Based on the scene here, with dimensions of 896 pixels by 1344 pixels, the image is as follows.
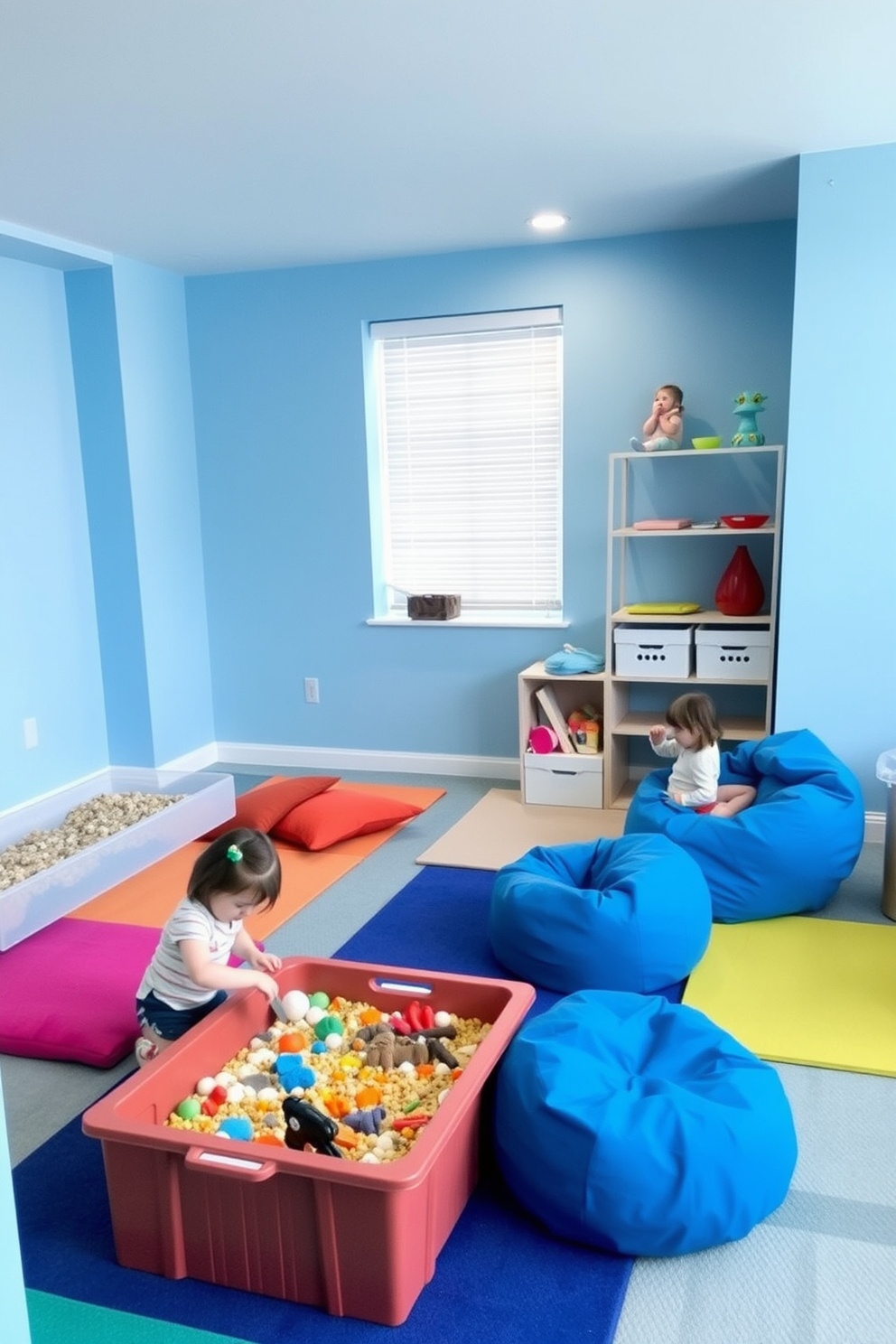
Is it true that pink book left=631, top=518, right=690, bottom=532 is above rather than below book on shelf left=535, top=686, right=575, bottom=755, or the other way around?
above

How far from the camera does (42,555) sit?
430 centimetres

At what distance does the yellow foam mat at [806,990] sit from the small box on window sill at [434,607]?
2.09 meters

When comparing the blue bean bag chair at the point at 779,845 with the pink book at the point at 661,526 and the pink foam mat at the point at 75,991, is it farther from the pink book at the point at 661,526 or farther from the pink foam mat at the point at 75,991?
the pink foam mat at the point at 75,991

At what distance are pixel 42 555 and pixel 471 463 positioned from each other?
6.15 feet

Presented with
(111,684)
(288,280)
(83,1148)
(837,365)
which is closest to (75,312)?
(288,280)

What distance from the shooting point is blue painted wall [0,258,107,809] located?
4.12 metres

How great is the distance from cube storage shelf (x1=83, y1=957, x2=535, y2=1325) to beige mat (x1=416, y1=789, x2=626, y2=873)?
171cm

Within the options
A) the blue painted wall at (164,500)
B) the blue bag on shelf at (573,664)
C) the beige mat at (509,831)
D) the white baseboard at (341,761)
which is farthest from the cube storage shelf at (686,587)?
the blue painted wall at (164,500)

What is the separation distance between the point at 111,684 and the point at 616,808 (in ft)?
7.50

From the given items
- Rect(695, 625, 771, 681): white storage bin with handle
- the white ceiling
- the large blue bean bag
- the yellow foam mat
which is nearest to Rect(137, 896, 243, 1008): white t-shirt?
the large blue bean bag

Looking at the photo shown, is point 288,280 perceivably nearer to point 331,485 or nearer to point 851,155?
point 331,485

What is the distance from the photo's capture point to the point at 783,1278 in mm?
1745

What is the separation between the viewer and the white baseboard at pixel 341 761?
4754 mm

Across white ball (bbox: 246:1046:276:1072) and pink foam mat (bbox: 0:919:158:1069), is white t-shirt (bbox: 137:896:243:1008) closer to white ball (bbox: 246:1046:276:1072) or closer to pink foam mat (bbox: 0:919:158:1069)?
white ball (bbox: 246:1046:276:1072)
